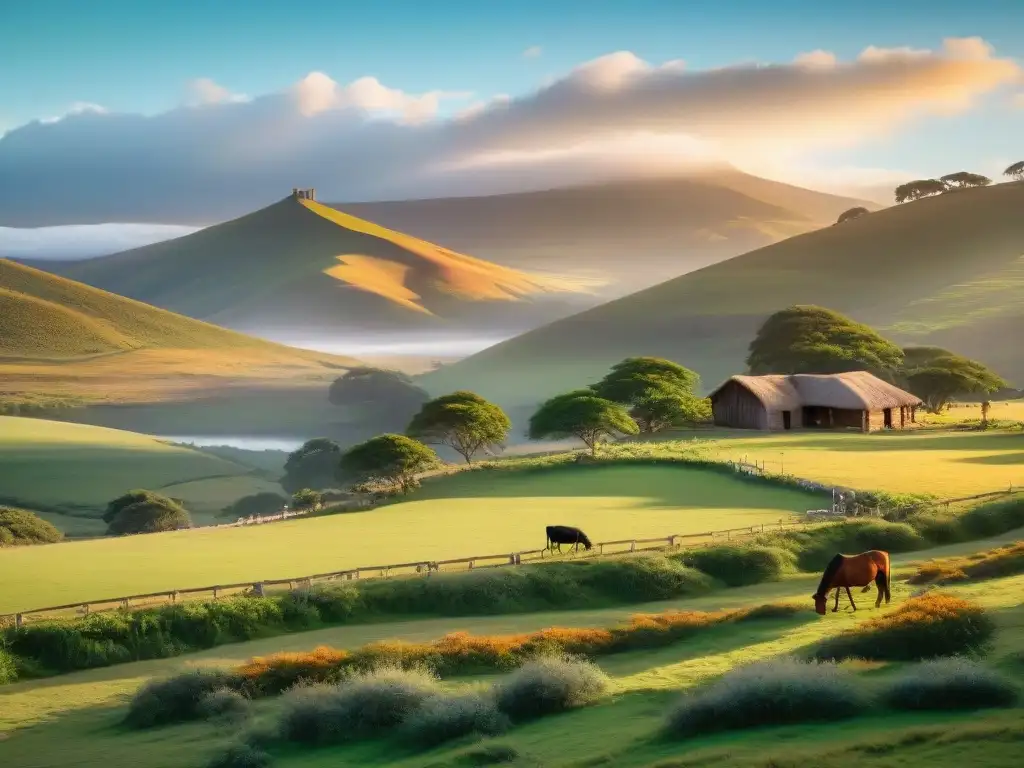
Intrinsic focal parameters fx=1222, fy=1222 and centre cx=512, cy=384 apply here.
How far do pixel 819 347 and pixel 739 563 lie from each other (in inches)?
2950

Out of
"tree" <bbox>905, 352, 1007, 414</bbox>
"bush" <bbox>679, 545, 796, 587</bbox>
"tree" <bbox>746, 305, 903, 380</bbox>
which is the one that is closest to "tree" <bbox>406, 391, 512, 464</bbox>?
"bush" <bbox>679, 545, 796, 587</bbox>

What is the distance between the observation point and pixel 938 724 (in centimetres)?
1606

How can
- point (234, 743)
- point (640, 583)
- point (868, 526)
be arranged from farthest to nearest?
1. point (868, 526)
2. point (640, 583)
3. point (234, 743)

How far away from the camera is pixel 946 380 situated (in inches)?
3915

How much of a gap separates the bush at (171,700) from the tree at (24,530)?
4406 cm

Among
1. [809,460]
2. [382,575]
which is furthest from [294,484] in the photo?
[382,575]

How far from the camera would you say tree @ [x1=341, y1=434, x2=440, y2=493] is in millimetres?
62438

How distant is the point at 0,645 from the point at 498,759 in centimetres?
1770

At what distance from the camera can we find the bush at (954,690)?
55.7ft

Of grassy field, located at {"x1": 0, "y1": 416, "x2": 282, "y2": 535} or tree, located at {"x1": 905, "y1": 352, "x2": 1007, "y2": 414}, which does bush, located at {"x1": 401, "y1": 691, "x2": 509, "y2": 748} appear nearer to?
grassy field, located at {"x1": 0, "y1": 416, "x2": 282, "y2": 535}

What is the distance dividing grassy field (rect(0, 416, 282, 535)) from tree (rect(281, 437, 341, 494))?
167cm

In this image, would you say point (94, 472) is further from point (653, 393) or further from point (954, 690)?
point (954, 690)

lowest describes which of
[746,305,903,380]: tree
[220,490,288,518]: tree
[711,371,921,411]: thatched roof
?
[220,490,288,518]: tree

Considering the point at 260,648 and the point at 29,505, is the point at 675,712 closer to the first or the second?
the point at 260,648
